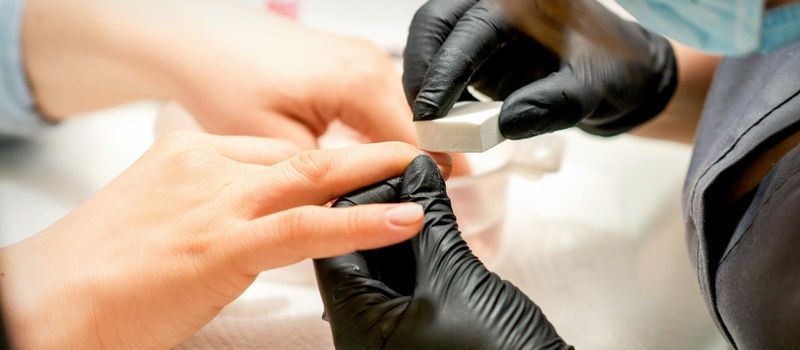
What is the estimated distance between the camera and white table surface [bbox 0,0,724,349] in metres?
0.62

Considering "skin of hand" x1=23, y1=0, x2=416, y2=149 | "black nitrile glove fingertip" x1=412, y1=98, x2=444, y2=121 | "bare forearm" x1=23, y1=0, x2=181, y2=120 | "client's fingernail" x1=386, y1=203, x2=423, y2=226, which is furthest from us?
"bare forearm" x1=23, y1=0, x2=181, y2=120

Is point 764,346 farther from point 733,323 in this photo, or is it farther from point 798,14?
point 798,14

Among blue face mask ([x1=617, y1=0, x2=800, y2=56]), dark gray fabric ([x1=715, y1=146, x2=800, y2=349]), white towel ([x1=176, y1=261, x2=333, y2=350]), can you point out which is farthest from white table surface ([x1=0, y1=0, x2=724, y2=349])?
blue face mask ([x1=617, y1=0, x2=800, y2=56])

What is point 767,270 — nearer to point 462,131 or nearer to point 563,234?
point 462,131

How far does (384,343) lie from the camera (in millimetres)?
444

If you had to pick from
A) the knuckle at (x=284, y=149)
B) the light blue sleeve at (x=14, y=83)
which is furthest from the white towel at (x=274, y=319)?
the light blue sleeve at (x=14, y=83)

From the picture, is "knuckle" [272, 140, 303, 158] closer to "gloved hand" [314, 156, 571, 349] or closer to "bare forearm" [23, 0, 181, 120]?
"gloved hand" [314, 156, 571, 349]

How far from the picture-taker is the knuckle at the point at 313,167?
0.50m

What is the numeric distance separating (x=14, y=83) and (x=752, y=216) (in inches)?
35.4

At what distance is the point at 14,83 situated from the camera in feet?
2.99

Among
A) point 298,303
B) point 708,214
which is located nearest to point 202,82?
point 298,303

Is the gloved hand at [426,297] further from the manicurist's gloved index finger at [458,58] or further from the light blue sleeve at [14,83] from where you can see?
the light blue sleeve at [14,83]

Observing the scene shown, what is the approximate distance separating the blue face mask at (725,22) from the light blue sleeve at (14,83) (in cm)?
78

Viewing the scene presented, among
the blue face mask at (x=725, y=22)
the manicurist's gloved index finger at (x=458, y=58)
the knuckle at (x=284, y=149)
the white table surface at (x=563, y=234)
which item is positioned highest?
the blue face mask at (x=725, y=22)
